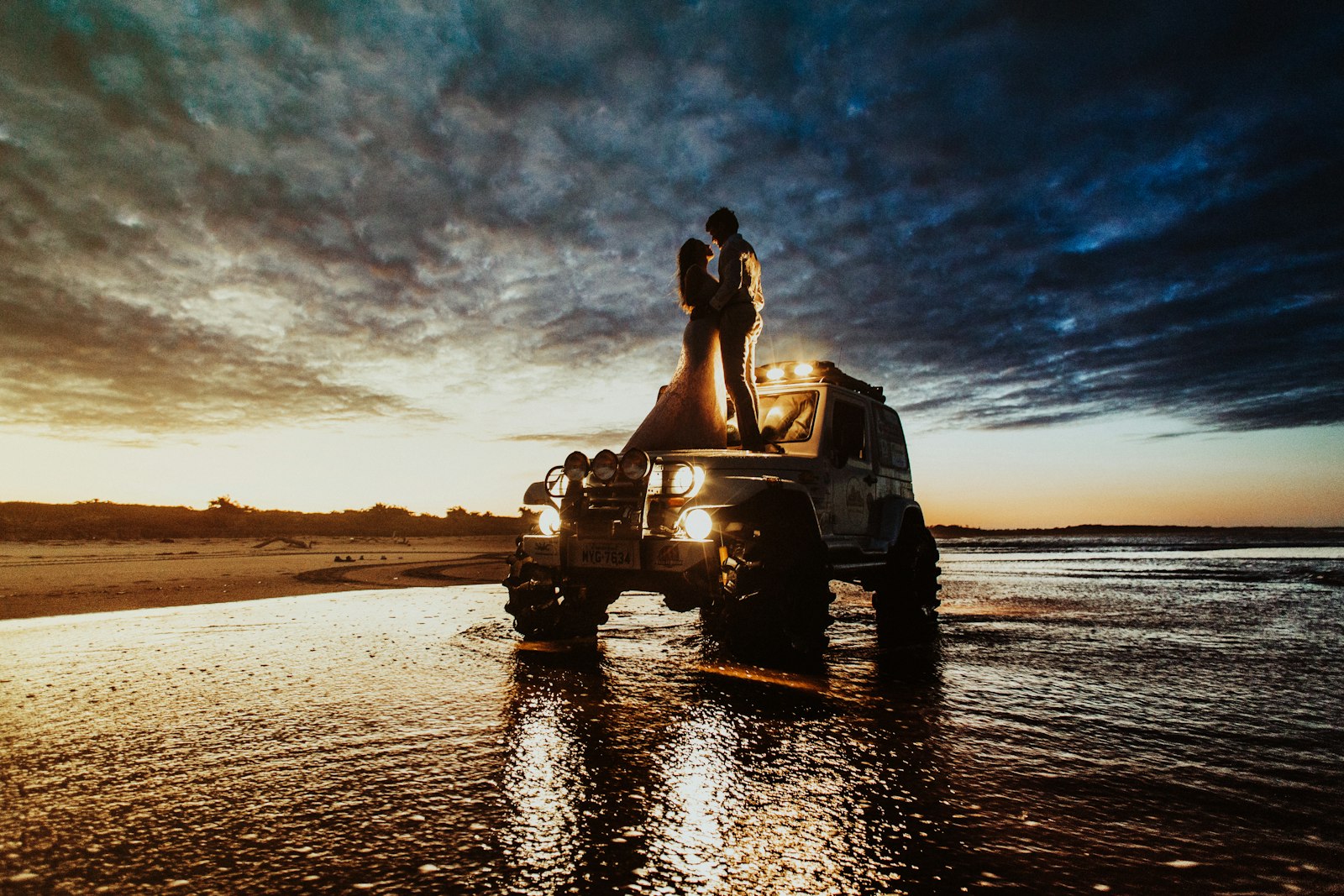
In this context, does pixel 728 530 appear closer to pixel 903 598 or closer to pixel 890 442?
pixel 903 598

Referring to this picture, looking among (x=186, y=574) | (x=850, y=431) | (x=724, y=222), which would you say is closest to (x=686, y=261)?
(x=724, y=222)

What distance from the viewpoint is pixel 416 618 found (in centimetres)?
751

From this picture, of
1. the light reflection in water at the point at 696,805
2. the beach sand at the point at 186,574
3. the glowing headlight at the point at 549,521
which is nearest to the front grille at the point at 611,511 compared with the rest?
the glowing headlight at the point at 549,521

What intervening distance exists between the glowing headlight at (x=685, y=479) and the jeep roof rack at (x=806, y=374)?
2.04 meters

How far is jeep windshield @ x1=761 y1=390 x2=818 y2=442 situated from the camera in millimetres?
6297

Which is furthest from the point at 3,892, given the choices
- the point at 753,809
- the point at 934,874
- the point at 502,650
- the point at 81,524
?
the point at 81,524

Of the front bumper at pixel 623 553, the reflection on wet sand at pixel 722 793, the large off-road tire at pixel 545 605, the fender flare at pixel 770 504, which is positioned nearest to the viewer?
the reflection on wet sand at pixel 722 793

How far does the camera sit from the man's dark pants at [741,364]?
603 cm

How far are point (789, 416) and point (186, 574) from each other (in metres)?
11.4

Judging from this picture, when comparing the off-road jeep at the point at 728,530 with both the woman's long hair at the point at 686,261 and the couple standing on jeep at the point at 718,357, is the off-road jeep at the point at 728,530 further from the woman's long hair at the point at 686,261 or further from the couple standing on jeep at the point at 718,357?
the woman's long hair at the point at 686,261

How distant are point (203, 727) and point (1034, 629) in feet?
23.3

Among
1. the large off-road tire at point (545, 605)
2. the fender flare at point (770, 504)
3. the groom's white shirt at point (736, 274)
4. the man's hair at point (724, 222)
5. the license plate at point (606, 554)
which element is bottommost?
the large off-road tire at point (545, 605)

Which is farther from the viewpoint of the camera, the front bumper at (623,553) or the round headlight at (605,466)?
the round headlight at (605,466)

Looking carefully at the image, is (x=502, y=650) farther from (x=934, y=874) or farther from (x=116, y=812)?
(x=934, y=874)
